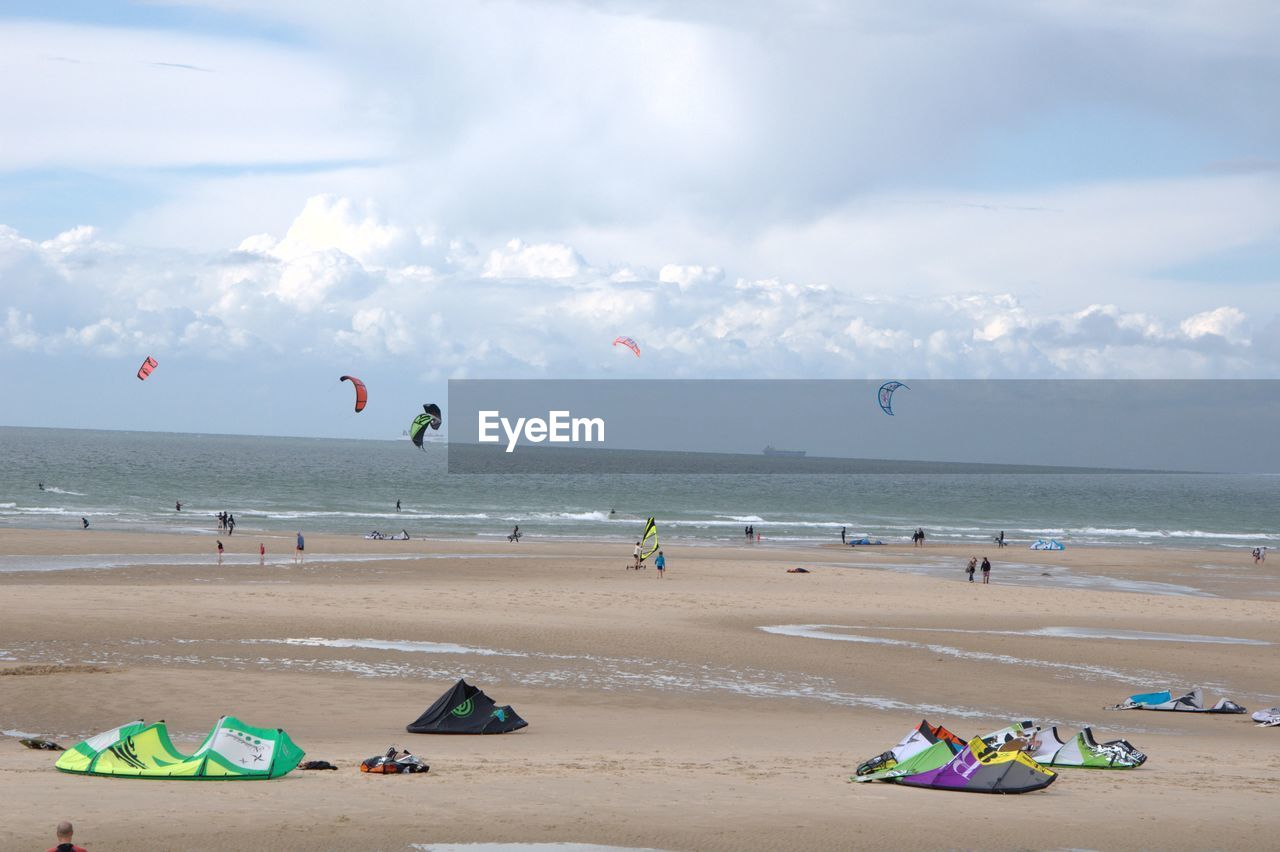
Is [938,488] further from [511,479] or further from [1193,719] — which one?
[1193,719]

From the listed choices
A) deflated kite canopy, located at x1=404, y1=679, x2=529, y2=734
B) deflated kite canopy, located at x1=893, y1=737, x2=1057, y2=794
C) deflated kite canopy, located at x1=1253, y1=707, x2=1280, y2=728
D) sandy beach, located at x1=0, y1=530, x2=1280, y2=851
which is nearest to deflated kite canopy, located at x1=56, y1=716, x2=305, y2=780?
sandy beach, located at x1=0, y1=530, x2=1280, y2=851

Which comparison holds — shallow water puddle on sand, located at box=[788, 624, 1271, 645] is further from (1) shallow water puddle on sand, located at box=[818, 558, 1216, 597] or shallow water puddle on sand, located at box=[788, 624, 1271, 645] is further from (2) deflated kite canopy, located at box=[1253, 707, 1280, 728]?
(1) shallow water puddle on sand, located at box=[818, 558, 1216, 597]

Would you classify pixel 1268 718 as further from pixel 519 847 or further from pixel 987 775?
pixel 519 847

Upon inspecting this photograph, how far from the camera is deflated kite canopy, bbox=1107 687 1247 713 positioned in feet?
53.2

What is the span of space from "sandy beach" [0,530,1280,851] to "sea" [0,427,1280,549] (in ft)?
59.9

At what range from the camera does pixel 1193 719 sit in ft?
52.0

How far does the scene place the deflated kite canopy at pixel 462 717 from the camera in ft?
43.8

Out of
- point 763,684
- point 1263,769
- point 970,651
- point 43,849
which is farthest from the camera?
point 970,651

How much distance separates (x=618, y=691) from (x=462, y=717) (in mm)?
3684

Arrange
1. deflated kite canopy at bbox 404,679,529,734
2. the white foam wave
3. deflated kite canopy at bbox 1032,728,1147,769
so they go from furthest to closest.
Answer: deflated kite canopy at bbox 404,679,529,734 < the white foam wave < deflated kite canopy at bbox 1032,728,1147,769

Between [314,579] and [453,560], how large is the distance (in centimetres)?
740

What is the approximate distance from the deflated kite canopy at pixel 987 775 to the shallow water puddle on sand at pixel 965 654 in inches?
362

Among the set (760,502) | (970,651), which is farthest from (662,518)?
(970,651)

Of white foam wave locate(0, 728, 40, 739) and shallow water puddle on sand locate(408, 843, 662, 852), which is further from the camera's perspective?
white foam wave locate(0, 728, 40, 739)
